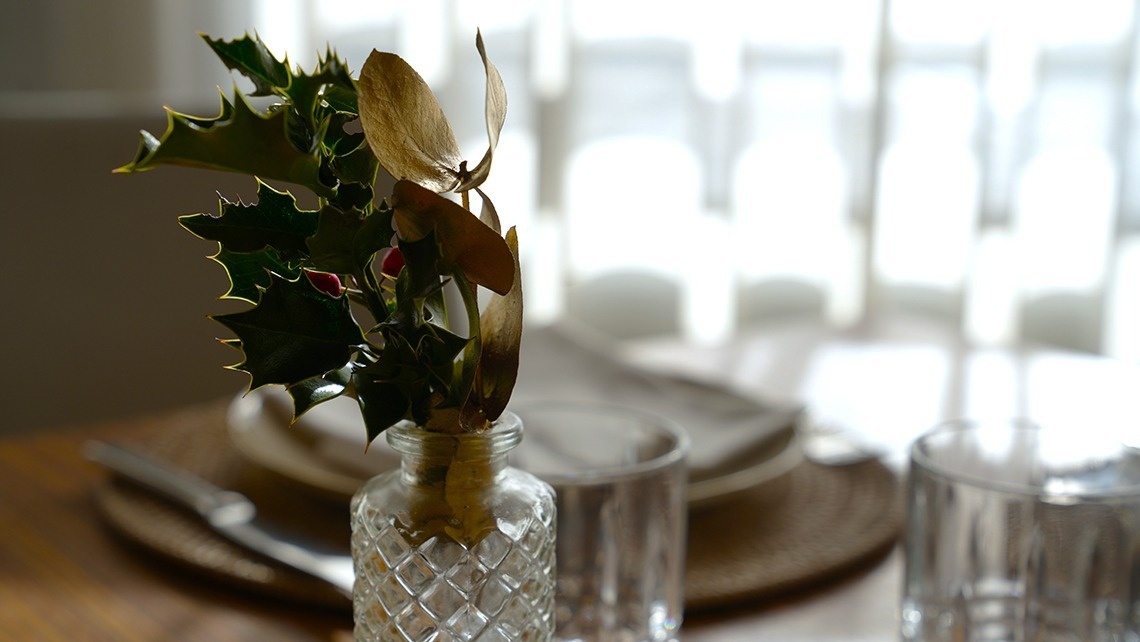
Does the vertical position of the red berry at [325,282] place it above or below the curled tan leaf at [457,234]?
below

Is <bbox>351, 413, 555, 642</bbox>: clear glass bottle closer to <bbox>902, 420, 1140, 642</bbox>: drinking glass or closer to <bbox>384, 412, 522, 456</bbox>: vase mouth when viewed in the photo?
<bbox>384, 412, 522, 456</bbox>: vase mouth

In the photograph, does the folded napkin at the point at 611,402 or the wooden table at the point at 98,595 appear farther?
the folded napkin at the point at 611,402

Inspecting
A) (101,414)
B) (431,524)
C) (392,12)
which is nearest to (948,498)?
(431,524)

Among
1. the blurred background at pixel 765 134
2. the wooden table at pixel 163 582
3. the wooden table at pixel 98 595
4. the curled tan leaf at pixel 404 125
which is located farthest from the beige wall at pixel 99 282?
the blurred background at pixel 765 134

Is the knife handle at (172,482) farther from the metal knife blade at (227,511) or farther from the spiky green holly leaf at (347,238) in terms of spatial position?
the spiky green holly leaf at (347,238)

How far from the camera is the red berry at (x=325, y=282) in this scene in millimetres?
369

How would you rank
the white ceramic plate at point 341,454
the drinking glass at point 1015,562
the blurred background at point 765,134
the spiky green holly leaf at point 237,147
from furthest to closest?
1. the blurred background at point 765,134
2. the white ceramic plate at point 341,454
3. the drinking glass at point 1015,562
4. the spiky green holly leaf at point 237,147

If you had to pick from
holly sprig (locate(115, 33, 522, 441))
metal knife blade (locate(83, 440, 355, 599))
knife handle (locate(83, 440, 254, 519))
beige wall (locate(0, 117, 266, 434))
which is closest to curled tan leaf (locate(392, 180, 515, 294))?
holly sprig (locate(115, 33, 522, 441))

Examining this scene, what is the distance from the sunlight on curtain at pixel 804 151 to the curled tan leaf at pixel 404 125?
215cm

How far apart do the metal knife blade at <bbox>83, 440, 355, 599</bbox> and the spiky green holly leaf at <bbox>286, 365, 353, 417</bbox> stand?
0.27 metres

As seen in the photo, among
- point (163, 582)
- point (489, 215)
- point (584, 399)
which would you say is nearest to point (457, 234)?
point (489, 215)

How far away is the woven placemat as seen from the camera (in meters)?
0.65

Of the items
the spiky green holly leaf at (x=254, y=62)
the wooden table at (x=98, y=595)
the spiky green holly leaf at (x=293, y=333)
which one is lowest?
the wooden table at (x=98, y=595)

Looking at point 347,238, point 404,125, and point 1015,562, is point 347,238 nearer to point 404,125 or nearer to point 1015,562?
point 404,125
